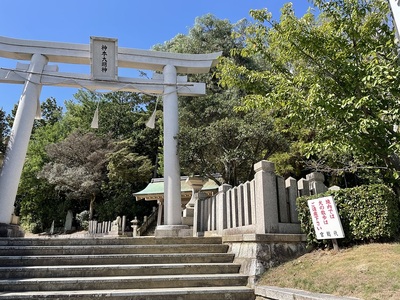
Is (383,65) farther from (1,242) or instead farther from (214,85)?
(214,85)

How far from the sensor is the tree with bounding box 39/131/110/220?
21844 mm

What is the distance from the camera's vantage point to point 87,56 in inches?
378

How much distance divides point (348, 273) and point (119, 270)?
334 centimetres

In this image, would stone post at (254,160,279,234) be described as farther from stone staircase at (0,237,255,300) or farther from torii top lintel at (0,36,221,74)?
torii top lintel at (0,36,221,74)

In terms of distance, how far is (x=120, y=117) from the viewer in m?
28.4

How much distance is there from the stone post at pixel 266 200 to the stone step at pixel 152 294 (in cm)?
110

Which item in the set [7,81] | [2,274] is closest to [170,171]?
[2,274]

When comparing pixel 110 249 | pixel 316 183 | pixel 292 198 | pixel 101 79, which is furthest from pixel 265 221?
pixel 101 79

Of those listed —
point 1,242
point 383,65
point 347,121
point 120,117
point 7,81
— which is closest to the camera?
point 383,65

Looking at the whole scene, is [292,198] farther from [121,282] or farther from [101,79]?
[101,79]

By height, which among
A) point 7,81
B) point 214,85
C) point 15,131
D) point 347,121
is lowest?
point 347,121

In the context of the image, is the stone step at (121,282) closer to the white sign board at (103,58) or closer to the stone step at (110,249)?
the stone step at (110,249)

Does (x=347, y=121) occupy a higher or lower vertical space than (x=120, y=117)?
lower

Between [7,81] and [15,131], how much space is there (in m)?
1.85
